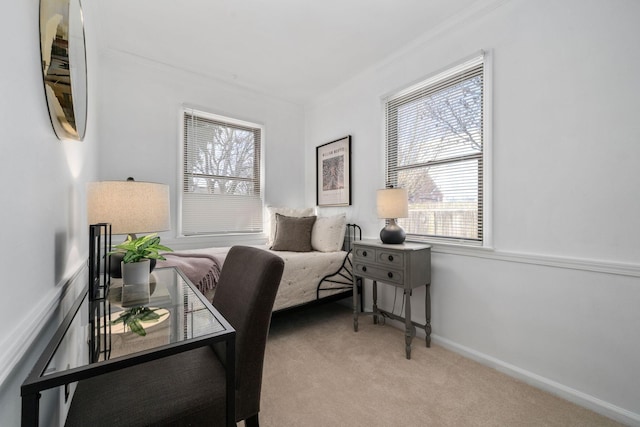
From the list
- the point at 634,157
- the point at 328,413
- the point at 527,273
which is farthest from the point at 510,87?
the point at 328,413

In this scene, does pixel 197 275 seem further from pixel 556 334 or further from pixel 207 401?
pixel 556 334

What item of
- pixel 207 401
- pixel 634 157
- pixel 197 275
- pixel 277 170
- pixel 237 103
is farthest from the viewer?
pixel 277 170

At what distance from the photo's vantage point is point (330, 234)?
3000 mm

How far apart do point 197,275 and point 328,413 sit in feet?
4.23

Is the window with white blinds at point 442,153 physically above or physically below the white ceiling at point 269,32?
below

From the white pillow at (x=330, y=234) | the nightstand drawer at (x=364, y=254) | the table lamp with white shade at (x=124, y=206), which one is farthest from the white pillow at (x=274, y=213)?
the table lamp with white shade at (x=124, y=206)

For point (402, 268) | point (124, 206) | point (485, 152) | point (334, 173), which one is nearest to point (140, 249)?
point (124, 206)

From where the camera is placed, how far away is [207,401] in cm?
87

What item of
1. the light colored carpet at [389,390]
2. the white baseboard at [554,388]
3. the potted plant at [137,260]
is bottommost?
the light colored carpet at [389,390]

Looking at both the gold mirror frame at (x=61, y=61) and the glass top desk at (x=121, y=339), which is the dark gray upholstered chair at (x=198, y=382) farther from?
the gold mirror frame at (x=61, y=61)

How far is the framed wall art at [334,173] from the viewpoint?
10.6 ft

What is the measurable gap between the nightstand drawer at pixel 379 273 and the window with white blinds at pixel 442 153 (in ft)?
1.59

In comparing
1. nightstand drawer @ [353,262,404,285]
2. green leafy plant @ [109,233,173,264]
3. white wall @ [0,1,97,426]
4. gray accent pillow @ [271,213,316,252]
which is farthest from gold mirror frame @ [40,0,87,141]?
nightstand drawer @ [353,262,404,285]

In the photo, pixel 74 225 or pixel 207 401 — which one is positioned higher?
pixel 74 225
